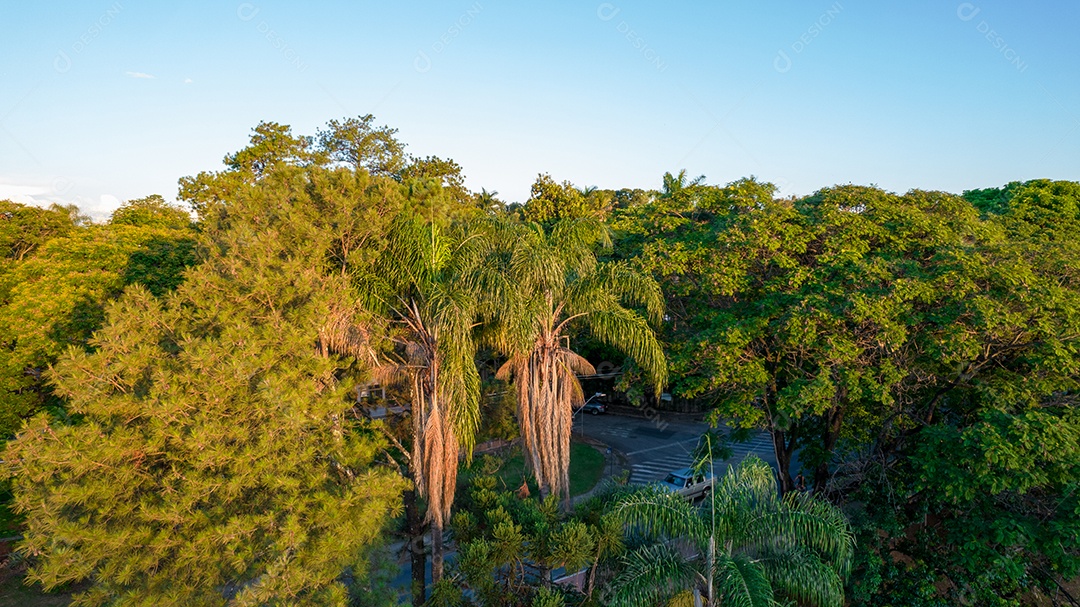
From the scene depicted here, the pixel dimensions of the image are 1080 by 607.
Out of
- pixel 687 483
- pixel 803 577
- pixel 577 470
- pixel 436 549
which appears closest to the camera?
pixel 803 577

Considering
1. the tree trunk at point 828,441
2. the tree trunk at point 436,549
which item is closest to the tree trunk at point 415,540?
the tree trunk at point 436,549

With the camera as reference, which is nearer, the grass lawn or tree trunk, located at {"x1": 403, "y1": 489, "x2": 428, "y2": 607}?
tree trunk, located at {"x1": 403, "y1": 489, "x2": 428, "y2": 607}

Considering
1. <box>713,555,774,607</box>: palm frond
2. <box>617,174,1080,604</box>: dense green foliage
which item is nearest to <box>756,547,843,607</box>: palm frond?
<box>713,555,774,607</box>: palm frond

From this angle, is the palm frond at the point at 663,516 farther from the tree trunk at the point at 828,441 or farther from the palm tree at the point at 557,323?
the tree trunk at the point at 828,441

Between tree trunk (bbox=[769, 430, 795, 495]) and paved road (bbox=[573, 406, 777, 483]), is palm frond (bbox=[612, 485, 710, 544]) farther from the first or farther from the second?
paved road (bbox=[573, 406, 777, 483])

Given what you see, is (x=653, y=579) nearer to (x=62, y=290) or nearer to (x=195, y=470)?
(x=195, y=470)

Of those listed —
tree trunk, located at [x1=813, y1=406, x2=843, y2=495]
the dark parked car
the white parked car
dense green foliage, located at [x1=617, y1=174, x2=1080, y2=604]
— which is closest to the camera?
dense green foliage, located at [x1=617, y1=174, x2=1080, y2=604]

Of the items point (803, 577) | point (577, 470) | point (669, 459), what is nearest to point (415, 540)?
point (803, 577)
